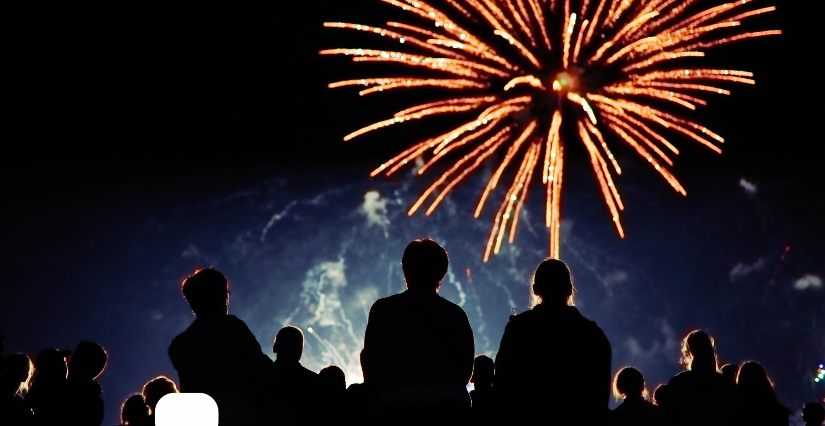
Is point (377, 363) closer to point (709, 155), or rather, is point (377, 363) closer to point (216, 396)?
point (216, 396)

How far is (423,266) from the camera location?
261 centimetres

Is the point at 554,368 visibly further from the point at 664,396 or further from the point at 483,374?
the point at 664,396

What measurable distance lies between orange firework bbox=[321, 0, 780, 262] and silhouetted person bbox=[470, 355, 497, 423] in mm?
4296

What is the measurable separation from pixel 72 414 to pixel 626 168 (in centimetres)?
1100

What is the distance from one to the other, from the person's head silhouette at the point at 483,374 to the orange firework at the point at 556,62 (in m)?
4.28

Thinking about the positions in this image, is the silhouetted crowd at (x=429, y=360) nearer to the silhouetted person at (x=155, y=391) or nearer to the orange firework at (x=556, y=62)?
the silhouetted person at (x=155, y=391)

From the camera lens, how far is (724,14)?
8.14 meters

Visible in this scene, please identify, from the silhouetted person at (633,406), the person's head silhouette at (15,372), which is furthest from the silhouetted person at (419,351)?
the person's head silhouette at (15,372)

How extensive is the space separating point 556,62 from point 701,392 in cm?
547

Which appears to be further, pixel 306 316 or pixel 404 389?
pixel 306 316

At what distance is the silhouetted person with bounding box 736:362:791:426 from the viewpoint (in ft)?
11.6

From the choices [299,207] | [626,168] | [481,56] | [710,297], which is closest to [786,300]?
[710,297]

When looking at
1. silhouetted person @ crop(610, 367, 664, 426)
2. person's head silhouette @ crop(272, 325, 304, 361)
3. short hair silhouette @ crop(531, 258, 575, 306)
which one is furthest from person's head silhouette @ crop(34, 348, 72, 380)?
silhouetted person @ crop(610, 367, 664, 426)

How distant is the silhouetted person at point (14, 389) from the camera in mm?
3590
